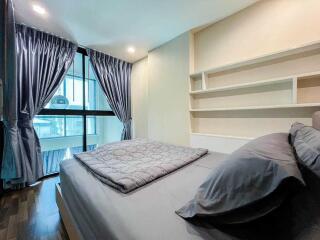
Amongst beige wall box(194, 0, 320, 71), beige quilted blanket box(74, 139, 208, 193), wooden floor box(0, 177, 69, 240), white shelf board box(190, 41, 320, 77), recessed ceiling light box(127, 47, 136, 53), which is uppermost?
recessed ceiling light box(127, 47, 136, 53)

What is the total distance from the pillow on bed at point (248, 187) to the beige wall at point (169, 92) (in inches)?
75.8

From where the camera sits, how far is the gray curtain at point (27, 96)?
83.4 inches

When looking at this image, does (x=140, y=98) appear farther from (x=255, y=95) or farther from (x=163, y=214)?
(x=163, y=214)

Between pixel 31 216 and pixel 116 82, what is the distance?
2.66 meters

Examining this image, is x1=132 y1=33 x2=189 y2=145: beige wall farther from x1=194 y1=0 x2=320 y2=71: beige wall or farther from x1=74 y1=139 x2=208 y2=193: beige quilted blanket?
x1=74 y1=139 x2=208 y2=193: beige quilted blanket

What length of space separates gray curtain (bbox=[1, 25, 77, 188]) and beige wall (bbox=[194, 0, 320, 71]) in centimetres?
247

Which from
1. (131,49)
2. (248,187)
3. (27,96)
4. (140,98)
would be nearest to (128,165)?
(248,187)

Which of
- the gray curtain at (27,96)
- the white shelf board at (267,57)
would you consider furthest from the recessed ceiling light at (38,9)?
the white shelf board at (267,57)

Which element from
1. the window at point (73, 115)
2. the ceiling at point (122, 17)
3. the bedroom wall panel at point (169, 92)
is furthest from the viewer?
the window at point (73, 115)

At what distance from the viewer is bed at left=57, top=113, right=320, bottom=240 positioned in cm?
54

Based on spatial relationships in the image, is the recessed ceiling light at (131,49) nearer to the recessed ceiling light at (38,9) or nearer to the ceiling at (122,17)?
the ceiling at (122,17)

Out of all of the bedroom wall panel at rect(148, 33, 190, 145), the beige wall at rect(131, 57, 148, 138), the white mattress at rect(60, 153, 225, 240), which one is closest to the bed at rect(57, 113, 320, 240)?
the white mattress at rect(60, 153, 225, 240)

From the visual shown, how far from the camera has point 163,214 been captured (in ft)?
2.51

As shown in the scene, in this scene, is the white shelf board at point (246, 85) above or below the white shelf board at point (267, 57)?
below
